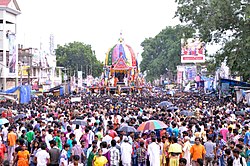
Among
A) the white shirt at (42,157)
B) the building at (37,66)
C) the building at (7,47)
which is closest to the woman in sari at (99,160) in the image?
the white shirt at (42,157)

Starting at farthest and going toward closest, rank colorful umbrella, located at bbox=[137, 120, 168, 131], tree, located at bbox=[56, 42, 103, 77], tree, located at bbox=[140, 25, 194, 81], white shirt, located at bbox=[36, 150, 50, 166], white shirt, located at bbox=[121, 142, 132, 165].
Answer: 1. tree, located at bbox=[56, 42, 103, 77]
2. tree, located at bbox=[140, 25, 194, 81]
3. colorful umbrella, located at bbox=[137, 120, 168, 131]
4. white shirt, located at bbox=[121, 142, 132, 165]
5. white shirt, located at bbox=[36, 150, 50, 166]

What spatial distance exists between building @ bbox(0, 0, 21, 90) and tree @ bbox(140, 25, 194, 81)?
36.8 m

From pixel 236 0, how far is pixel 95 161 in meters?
22.4

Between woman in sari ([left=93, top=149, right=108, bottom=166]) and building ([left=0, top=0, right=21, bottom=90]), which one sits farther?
building ([left=0, top=0, right=21, bottom=90])

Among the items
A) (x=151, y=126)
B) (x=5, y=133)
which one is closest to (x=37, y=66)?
(x=5, y=133)

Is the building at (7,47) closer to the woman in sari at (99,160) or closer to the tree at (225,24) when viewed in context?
the tree at (225,24)

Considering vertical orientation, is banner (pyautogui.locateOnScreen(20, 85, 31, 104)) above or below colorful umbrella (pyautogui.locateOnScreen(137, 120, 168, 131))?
above

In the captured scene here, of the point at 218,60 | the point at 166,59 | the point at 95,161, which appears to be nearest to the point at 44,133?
the point at 95,161

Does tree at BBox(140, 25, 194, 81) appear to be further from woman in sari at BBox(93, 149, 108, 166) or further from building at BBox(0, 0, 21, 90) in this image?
woman in sari at BBox(93, 149, 108, 166)

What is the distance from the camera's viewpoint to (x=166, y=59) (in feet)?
289

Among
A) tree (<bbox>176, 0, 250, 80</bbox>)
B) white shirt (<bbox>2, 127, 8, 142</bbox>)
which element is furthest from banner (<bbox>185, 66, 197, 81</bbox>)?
white shirt (<bbox>2, 127, 8, 142</bbox>)

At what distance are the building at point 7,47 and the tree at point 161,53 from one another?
121 ft

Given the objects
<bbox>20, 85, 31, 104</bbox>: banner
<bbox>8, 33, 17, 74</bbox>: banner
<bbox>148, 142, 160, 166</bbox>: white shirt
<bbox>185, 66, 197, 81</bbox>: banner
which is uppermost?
<bbox>8, 33, 17, 74</bbox>: banner

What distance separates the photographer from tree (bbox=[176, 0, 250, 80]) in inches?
1148
